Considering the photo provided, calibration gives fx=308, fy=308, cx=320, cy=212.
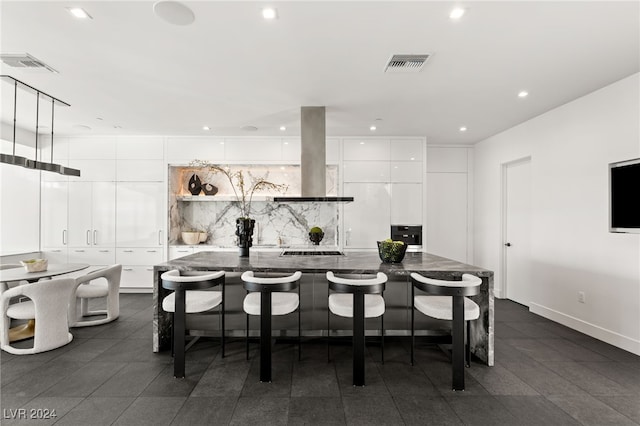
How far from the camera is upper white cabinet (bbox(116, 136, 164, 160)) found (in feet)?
18.6

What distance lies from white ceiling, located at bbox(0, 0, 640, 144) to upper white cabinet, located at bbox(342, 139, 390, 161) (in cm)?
107

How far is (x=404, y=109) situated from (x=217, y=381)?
3863 millimetres

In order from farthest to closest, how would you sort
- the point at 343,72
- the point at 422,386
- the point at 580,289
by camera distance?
the point at 580,289 → the point at 343,72 → the point at 422,386

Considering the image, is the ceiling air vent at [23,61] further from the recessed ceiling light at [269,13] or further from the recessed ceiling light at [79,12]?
the recessed ceiling light at [269,13]

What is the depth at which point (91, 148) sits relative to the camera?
223 inches

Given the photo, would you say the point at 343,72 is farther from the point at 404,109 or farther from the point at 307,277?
the point at 307,277

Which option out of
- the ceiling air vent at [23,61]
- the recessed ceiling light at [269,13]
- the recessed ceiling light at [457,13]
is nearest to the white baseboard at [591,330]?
the recessed ceiling light at [457,13]

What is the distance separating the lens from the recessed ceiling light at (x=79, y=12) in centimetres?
220

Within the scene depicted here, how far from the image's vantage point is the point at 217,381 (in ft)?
8.67

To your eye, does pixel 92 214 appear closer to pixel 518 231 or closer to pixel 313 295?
pixel 313 295

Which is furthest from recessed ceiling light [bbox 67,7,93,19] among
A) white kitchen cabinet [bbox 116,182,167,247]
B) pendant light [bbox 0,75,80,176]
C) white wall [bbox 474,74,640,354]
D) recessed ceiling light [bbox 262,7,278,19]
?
white wall [bbox 474,74,640,354]

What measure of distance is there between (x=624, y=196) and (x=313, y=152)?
350cm

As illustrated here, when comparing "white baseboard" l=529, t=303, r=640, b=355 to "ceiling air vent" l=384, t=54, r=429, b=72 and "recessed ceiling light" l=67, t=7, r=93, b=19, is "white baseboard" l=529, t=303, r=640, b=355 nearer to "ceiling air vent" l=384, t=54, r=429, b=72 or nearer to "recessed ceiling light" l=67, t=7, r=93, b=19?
"ceiling air vent" l=384, t=54, r=429, b=72

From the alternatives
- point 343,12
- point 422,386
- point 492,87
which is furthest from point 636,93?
point 422,386
